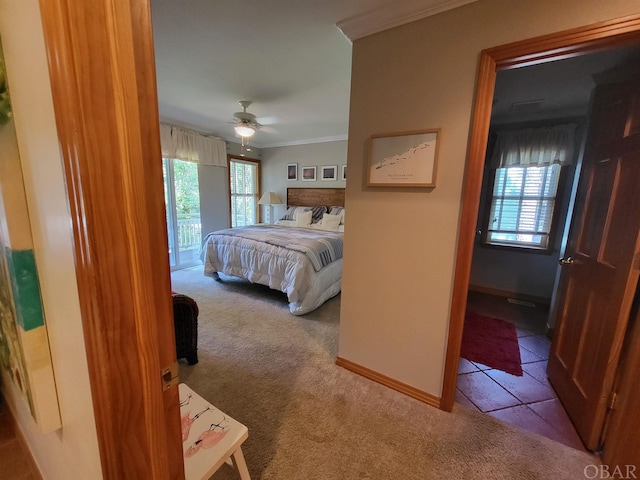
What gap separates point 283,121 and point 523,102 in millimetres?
2980

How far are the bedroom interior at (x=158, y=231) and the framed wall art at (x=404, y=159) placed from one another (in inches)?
2.3

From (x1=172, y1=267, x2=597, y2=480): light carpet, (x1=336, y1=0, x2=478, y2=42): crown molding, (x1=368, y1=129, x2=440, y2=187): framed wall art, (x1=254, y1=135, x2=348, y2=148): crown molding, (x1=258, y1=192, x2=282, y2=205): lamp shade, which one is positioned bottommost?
(x1=172, y1=267, x2=597, y2=480): light carpet

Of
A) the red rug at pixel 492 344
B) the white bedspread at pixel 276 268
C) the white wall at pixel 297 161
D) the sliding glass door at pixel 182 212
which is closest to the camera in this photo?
the red rug at pixel 492 344

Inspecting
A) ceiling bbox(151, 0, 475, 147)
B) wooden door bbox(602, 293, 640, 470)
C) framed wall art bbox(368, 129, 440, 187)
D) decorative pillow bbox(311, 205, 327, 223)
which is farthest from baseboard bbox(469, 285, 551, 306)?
ceiling bbox(151, 0, 475, 147)

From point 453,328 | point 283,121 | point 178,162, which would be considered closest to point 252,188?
point 178,162

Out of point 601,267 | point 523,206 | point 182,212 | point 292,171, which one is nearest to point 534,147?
point 523,206

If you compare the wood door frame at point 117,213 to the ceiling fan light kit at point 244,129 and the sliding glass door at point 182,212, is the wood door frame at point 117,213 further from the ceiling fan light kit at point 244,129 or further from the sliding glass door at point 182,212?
the sliding glass door at point 182,212

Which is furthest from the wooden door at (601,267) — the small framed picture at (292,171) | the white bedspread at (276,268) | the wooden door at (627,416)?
the small framed picture at (292,171)

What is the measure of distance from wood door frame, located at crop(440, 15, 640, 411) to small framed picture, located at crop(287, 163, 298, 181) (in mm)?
4269

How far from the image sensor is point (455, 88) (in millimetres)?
1396

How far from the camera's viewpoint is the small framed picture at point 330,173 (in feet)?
16.3

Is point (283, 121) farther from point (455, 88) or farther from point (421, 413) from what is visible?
point (421, 413)

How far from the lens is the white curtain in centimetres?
294

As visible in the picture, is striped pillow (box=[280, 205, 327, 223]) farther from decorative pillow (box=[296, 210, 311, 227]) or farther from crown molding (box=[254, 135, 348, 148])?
crown molding (box=[254, 135, 348, 148])
